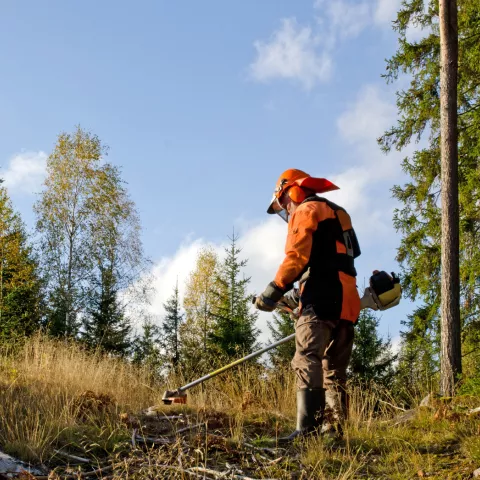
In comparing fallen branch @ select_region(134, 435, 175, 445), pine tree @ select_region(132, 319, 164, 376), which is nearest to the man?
fallen branch @ select_region(134, 435, 175, 445)

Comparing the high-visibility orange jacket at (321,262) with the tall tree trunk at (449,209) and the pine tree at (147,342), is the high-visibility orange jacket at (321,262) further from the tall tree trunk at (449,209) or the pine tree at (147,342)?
the pine tree at (147,342)

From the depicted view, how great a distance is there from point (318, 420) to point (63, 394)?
142 inches

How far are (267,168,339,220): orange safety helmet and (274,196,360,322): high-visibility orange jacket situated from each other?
215 millimetres

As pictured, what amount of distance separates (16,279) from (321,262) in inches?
866

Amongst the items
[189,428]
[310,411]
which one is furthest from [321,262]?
[189,428]

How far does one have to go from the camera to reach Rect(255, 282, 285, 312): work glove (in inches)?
225

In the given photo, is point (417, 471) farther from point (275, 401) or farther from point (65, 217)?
point (65, 217)

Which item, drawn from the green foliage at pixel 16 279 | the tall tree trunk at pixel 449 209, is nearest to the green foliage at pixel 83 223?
the green foliage at pixel 16 279

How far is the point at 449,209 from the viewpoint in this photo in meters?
10.8

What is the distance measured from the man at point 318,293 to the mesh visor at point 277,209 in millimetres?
241

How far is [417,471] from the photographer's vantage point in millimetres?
5102

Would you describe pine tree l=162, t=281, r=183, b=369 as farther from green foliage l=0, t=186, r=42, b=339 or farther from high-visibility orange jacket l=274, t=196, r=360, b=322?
high-visibility orange jacket l=274, t=196, r=360, b=322

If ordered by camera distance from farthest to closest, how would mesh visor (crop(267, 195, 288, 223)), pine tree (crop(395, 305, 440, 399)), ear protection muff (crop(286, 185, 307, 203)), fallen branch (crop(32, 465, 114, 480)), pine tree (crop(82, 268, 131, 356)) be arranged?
pine tree (crop(82, 268, 131, 356)) < pine tree (crop(395, 305, 440, 399)) < mesh visor (crop(267, 195, 288, 223)) < ear protection muff (crop(286, 185, 307, 203)) < fallen branch (crop(32, 465, 114, 480))

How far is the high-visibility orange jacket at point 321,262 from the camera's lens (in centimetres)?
566
